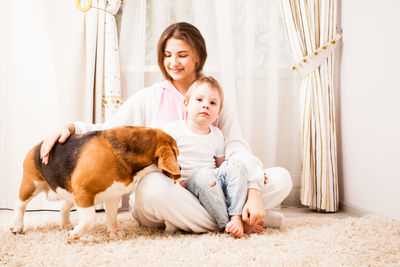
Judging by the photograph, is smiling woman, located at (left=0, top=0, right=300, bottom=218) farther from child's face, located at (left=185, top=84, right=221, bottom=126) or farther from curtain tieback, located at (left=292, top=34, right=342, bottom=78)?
child's face, located at (left=185, top=84, right=221, bottom=126)

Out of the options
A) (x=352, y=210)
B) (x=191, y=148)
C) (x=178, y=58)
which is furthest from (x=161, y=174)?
(x=352, y=210)

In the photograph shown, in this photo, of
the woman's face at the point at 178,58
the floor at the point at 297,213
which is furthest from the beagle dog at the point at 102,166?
the floor at the point at 297,213

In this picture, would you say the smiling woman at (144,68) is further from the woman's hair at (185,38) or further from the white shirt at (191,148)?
the white shirt at (191,148)

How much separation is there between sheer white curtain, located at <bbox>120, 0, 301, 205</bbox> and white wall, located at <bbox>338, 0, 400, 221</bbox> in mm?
347

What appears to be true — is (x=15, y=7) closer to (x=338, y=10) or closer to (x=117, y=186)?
(x=117, y=186)

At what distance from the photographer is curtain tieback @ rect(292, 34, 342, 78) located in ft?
7.34

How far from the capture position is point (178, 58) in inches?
67.4

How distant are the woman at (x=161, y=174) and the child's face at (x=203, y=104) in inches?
7.8

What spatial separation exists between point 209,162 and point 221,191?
21 cm

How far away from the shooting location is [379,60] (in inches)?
75.2

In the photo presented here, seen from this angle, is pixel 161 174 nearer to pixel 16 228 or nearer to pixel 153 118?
pixel 153 118

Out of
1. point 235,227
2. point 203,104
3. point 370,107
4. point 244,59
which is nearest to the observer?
point 235,227

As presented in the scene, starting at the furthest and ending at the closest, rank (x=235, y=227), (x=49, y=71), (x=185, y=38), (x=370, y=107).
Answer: (x=49, y=71)
(x=370, y=107)
(x=185, y=38)
(x=235, y=227)

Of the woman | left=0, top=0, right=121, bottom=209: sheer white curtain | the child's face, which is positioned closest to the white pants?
the woman
